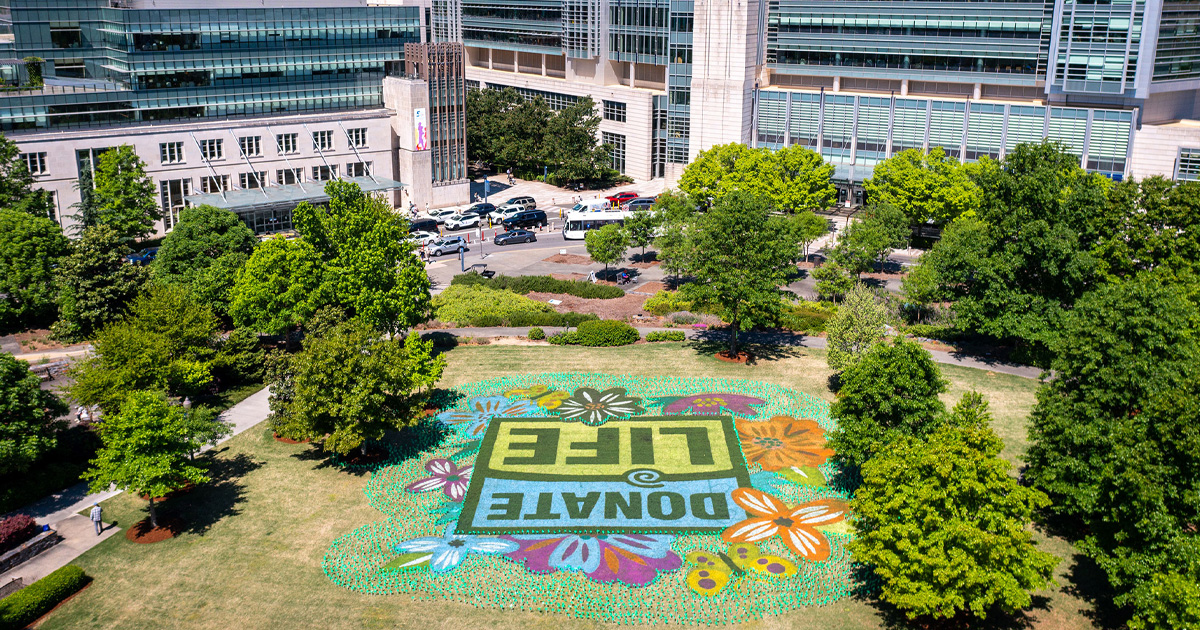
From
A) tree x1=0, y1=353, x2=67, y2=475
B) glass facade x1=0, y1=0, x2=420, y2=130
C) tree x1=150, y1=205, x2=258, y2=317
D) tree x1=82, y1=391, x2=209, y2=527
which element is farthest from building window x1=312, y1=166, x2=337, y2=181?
tree x1=82, y1=391, x2=209, y2=527

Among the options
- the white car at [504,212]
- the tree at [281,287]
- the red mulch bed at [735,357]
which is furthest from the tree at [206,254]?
the white car at [504,212]

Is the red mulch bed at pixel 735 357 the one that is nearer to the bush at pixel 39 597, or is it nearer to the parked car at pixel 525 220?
the parked car at pixel 525 220

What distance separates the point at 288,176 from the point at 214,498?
59.8 meters

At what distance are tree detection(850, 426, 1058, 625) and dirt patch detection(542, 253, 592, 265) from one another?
190 ft

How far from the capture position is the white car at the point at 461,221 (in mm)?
107562

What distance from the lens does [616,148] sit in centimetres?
13175

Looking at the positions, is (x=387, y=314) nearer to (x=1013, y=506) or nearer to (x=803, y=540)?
(x=803, y=540)

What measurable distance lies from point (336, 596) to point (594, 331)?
114 ft

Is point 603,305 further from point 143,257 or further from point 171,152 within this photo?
point 171,152

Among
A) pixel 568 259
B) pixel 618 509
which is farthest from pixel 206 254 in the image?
pixel 618 509

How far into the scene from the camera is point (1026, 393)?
6588 cm

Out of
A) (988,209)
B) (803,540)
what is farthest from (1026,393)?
(803,540)

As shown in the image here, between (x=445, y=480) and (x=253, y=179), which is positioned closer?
(x=445, y=480)

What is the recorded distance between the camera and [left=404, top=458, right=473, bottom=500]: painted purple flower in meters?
54.0
